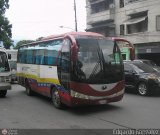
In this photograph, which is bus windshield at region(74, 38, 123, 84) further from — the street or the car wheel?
the car wheel

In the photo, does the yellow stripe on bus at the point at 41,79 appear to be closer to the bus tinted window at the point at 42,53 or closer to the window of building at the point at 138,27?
the bus tinted window at the point at 42,53

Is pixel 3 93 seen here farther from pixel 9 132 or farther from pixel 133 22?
pixel 133 22

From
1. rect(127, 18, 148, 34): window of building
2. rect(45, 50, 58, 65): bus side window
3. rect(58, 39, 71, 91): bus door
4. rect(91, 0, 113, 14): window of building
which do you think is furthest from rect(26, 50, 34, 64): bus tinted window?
rect(91, 0, 113, 14): window of building

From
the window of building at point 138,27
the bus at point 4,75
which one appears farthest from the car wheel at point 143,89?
the window of building at point 138,27

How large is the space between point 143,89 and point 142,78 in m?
0.54

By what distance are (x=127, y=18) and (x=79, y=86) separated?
29.3 m

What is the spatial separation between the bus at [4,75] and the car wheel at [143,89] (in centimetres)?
637

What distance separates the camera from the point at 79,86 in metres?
10.1

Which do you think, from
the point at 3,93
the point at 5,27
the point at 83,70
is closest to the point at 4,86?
the point at 3,93

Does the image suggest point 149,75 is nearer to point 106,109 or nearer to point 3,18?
point 106,109

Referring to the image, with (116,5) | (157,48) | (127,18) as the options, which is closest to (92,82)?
(157,48)

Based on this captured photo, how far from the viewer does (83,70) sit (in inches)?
404

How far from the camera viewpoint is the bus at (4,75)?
14734 mm

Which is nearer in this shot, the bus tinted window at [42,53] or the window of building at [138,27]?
the bus tinted window at [42,53]
